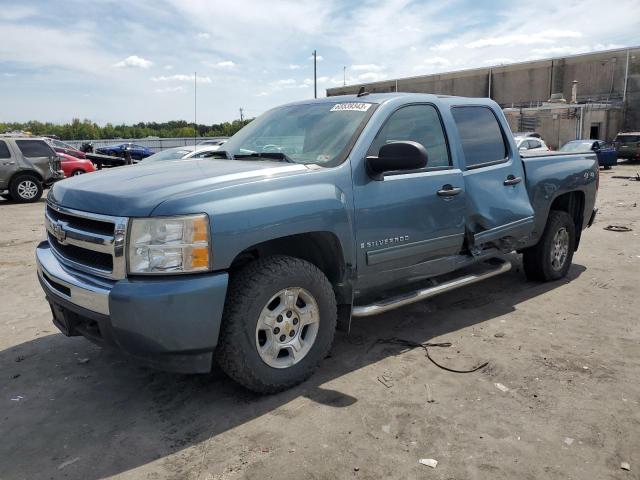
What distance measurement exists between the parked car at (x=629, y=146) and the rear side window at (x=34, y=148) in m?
27.4

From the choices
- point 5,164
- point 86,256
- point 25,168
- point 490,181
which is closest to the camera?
point 86,256

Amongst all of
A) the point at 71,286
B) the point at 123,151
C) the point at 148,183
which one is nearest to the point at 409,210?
the point at 148,183

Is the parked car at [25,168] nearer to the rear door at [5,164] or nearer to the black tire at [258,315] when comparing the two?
the rear door at [5,164]

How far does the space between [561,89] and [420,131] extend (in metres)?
57.6

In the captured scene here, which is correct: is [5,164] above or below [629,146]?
below

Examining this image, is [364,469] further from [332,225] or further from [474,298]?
[474,298]

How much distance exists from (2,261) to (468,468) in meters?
7.04

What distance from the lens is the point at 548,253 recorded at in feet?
19.2

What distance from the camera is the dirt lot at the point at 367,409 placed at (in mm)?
2775

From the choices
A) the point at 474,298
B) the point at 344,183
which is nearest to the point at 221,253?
the point at 344,183

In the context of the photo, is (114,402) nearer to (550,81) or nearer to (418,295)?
(418,295)

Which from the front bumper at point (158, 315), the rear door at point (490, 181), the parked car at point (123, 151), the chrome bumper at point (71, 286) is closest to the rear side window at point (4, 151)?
the chrome bumper at point (71, 286)

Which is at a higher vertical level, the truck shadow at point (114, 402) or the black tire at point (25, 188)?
the black tire at point (25, 188)

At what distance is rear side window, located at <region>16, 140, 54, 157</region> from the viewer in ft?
47.7
